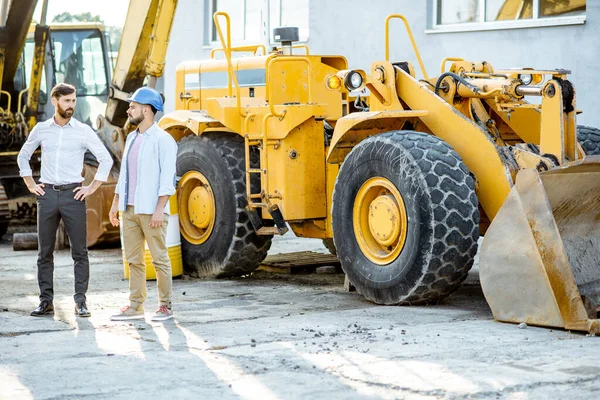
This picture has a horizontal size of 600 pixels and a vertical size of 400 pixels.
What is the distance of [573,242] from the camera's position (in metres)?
8.41

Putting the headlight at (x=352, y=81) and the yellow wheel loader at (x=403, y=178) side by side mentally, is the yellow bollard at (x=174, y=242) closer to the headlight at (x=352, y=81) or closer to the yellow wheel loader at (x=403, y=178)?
the yellow wheel loader at (x=403, y=178)

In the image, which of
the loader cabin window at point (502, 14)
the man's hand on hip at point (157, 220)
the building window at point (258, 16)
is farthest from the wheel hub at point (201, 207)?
the building window at point (258, 16)

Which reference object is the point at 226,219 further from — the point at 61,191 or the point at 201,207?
the point at 61,191

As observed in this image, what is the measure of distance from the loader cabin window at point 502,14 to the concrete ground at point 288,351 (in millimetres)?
4849

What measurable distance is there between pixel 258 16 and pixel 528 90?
34.9ft

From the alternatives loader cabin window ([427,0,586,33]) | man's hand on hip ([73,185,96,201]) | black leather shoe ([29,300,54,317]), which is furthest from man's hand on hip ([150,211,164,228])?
loader cabin window ([427,0,586,33])

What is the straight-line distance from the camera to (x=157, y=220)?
8.20 m

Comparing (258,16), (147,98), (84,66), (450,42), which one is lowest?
(147,98)

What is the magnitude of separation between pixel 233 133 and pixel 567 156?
344 centimetres

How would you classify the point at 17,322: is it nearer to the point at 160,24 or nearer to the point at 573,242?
the point at 573,242

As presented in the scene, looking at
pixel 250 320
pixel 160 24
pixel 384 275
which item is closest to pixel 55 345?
pixel 250 320

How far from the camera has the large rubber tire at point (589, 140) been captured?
9781 millimetres

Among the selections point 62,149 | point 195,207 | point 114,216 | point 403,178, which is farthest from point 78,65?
point 403,178

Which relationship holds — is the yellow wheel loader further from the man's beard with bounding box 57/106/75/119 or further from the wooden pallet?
the man's beard with bounding box 57/106/75/119
